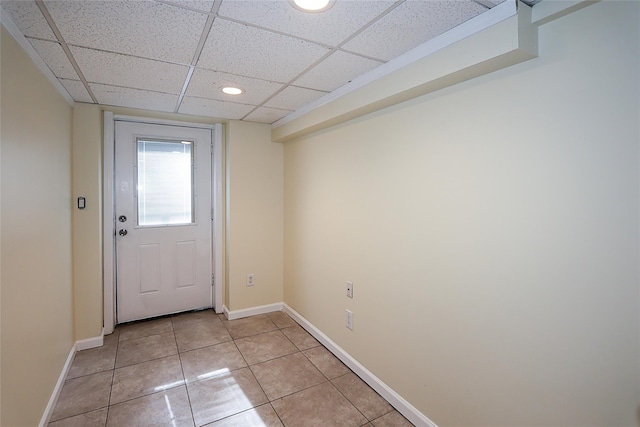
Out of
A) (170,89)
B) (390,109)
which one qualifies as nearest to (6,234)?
(170,89)

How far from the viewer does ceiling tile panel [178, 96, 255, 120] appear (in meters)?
2.75

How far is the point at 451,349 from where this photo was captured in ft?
5.81

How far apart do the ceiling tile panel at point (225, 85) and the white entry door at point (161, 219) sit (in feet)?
3.61

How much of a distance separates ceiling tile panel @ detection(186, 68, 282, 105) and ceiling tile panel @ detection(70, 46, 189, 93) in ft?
0.32

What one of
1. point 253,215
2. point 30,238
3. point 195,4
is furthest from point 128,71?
point 253,215

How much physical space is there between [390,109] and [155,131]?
252cm

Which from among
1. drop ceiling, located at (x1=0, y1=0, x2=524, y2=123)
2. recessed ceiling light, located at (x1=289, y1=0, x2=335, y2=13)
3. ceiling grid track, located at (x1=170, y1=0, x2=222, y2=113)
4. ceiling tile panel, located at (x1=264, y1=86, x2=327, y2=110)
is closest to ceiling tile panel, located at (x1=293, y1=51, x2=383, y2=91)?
drop ceiling, located at (x1=0, y1=0, x2=524, y2=123)

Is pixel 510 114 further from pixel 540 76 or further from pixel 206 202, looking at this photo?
pixel 206 202

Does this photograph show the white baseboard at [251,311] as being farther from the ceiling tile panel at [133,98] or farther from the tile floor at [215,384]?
the ceiling tile panel at [133,98]

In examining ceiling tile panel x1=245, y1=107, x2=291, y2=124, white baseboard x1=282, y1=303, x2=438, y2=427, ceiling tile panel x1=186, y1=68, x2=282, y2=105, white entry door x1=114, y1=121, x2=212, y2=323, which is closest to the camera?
white baseboard x1=282, y1=303, x2=438, y2=427

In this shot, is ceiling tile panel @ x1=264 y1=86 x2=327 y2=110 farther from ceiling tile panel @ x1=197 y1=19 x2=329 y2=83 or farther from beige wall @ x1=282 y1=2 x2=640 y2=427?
beige wall @ x1=282 y1=2 x2=640 y2=427

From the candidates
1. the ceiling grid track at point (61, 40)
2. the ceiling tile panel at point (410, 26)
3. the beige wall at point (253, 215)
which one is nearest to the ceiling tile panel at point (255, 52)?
the ceiling tile panel at point (410, 26)

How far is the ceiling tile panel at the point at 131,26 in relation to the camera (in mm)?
1345

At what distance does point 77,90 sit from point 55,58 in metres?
0.69
